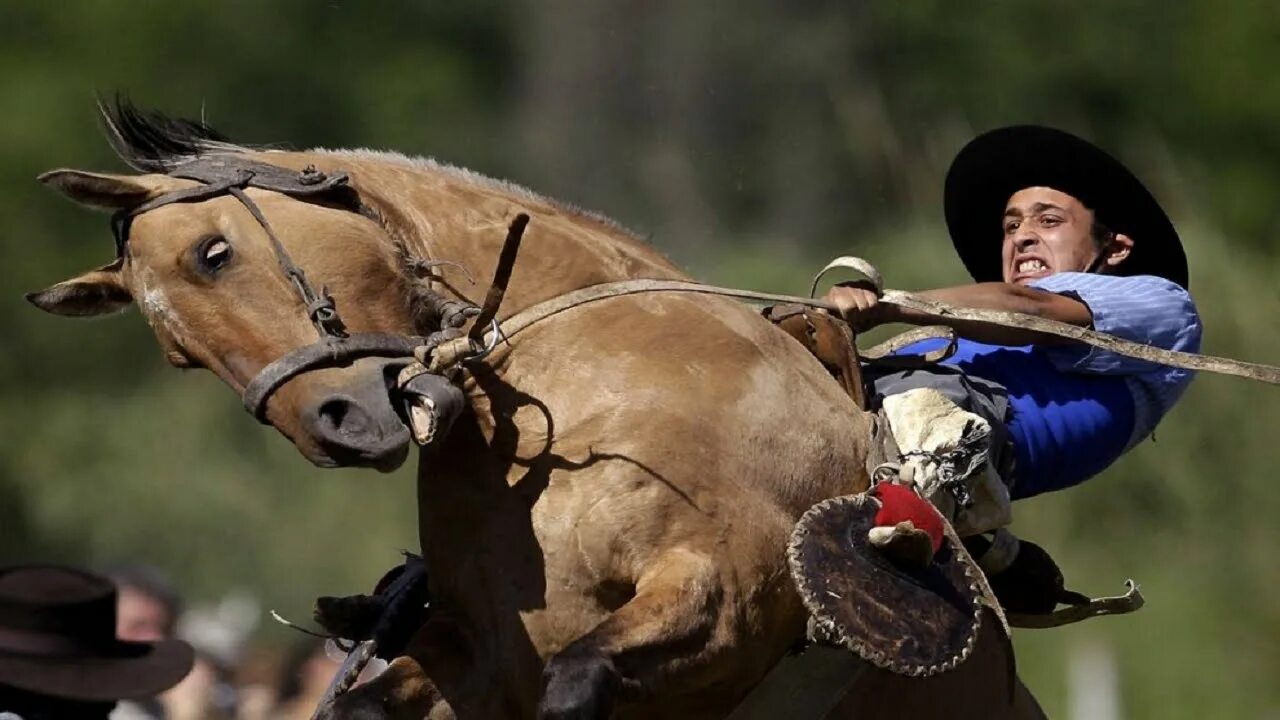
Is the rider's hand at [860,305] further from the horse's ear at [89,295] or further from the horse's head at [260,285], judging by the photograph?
the horse's ear at [89,295]

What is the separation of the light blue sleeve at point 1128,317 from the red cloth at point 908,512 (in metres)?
0.96

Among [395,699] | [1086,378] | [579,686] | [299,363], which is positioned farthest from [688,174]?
[579,686]

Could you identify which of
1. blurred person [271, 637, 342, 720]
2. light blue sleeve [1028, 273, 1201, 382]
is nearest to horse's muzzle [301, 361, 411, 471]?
light blue sleeve [1028, 273, 1201, 382]

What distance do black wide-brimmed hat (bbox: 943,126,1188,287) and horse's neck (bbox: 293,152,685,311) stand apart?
1.50 m

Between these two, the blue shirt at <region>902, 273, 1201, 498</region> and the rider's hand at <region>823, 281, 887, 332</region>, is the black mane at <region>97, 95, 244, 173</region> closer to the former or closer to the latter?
the rider's hand at <region>823, 281, 887, 332</region>

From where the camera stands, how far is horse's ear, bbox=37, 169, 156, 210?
5699 millimetres

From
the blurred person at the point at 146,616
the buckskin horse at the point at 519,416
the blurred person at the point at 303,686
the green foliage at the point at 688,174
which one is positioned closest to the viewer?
the buckskin horse at the point at 519,416

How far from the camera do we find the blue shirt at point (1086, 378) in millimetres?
6684

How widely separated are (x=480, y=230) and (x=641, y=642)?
1.23 meters

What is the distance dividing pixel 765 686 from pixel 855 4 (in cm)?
2314

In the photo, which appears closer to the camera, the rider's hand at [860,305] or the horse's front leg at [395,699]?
the horse's front leg at [395,699]

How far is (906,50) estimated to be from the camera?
91.6ft

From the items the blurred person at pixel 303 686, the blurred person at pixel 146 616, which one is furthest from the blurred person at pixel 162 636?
the blurred person at pixel 303 686

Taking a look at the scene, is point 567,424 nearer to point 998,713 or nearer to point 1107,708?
point 998,713
